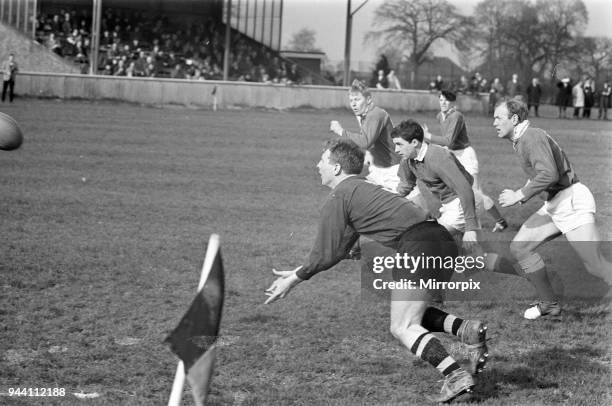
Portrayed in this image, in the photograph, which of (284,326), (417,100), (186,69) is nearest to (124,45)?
(186,69)

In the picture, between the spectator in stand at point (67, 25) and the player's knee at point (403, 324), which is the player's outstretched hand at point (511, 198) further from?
the spectator in stand at point (67, 25)

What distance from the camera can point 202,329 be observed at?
11.4 feet

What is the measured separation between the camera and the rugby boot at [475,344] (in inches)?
237

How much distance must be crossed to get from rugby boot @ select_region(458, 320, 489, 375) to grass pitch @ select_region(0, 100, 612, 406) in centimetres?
22

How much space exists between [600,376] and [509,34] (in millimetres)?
37202

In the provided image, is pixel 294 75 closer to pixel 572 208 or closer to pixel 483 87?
pixel 483 87

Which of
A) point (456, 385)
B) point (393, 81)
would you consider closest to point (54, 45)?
point (393, 81)

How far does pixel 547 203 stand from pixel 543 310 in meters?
0.97

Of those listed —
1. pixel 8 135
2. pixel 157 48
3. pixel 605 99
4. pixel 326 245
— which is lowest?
pixel 326 245

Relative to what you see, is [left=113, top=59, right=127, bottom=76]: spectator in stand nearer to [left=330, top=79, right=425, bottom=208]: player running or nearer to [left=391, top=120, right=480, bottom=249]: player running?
[left=330, top=79, right=425, bottom=208]: player running

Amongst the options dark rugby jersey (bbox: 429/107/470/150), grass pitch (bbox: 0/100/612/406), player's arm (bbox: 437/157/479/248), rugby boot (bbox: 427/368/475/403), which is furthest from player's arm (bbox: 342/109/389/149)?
rugby boot (bbox: 427/368/475/403)

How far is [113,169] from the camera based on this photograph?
57.0ft

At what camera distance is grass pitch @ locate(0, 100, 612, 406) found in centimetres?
615

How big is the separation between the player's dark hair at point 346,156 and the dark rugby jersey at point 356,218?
0.07 metres
